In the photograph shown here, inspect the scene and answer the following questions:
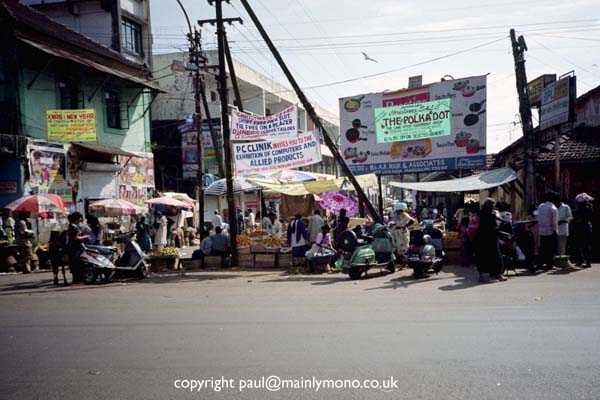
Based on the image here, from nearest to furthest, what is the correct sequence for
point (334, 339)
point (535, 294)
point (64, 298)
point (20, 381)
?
point (20, 381)
point (334, 339)
point (535, 294)
point (64, 298)

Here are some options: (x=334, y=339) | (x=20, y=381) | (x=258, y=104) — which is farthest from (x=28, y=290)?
(x=258, y=104)

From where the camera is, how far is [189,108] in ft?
114

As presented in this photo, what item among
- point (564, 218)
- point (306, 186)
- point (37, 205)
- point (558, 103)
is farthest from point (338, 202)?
point (37, 205)

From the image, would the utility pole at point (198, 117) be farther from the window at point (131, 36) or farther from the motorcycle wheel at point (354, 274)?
the motorcycle wheel at point (354, 274)

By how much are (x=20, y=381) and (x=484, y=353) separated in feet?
15.6

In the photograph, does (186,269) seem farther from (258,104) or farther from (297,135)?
(258,104)

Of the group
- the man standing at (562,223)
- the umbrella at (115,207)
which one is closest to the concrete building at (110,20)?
the umbrella at (115,207)

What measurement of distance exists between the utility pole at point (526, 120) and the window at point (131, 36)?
1875 cm

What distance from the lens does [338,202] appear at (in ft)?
66.7

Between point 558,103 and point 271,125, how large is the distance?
860 cm

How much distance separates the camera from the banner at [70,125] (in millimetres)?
17453

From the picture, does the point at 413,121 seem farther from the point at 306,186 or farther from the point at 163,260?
the point at 163,260

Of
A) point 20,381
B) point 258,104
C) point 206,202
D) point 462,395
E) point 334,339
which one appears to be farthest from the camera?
point 258,104

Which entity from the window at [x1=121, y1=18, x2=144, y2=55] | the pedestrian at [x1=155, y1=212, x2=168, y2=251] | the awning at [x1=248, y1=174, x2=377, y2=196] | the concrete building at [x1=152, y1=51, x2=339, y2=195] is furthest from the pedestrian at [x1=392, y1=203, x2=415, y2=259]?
the concrete building at [x1=152, y1=51, x2=339, y2=195]
